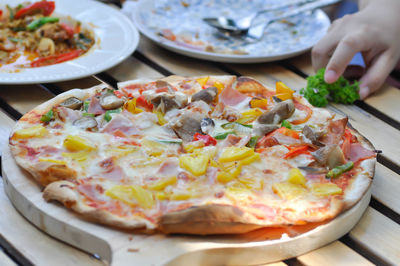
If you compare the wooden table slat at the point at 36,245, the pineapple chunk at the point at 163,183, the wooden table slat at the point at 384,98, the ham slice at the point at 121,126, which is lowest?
the wooden table slat at the point at 36,245

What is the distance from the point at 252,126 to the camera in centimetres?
238

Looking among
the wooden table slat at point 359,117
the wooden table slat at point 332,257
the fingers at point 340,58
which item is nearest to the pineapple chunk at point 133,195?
the wooden table slat at point 332,257

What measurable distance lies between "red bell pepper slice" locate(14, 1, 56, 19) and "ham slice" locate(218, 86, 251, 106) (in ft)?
4.91

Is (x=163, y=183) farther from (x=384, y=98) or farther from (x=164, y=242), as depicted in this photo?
(x=384, y=98)

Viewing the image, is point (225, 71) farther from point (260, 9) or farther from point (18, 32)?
point (18, 32)

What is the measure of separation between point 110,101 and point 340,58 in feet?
3.87

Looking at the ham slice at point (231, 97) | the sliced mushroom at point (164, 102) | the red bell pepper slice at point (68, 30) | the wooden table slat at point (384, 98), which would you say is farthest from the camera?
the red bell pepper slice at point (68, 30)

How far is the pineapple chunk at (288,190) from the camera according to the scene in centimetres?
192

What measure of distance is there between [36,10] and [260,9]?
57.4 inches

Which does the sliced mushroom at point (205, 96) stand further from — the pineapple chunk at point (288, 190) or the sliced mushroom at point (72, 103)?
the pineapple chunk at point (288, 190)

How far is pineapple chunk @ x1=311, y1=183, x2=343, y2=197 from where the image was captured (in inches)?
77.4

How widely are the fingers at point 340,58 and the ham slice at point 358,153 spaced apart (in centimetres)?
65

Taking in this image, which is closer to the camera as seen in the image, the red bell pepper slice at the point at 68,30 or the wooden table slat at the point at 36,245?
the wooden table slat at the point at 36,245

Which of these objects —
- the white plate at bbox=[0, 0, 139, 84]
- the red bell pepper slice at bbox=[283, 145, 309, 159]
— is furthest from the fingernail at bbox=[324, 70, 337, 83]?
the white plate at bbox=[0, 0, 139, 84]
